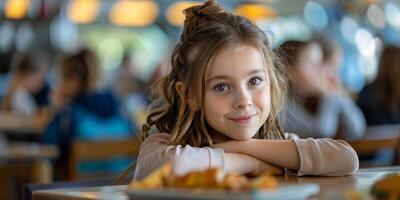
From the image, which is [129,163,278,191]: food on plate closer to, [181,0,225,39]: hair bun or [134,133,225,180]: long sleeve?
[134,133,225,180]: long sleeve

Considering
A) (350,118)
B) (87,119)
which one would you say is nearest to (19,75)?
(87,119)

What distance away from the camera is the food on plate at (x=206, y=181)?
856 millimetres

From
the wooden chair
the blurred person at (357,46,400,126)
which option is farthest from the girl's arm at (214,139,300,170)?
the blurred person at (357,46,400,126)

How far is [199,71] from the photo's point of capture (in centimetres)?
141

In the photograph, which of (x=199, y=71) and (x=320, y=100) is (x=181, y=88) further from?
(x=320, y=100)

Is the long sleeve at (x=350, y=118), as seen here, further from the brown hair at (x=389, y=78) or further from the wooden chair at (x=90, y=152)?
the wooden chair at (x=90, y=152)

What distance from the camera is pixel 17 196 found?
2.22 metres

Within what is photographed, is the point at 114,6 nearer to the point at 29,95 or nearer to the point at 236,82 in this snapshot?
the point at 29,95

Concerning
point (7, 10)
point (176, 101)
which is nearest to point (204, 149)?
point (176, 101)

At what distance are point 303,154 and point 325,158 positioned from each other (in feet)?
0.11

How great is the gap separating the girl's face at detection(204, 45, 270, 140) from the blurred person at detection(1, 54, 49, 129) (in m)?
5.61

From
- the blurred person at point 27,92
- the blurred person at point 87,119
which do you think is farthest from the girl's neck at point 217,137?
the blurred person at point 27,92

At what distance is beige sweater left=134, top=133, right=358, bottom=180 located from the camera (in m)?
1.25

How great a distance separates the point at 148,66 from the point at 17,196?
998cm
